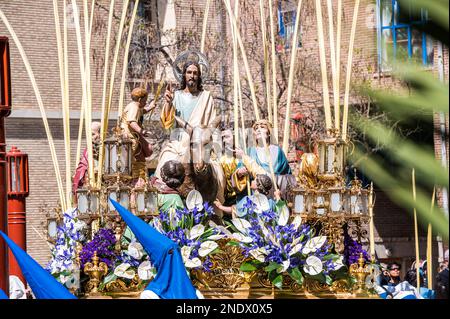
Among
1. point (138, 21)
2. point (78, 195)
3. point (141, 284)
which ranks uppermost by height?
point (138, 21)

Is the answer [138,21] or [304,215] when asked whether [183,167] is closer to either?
[304,215]

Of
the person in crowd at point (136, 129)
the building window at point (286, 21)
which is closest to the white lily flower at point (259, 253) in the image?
the person in crowd at point (136, 129)

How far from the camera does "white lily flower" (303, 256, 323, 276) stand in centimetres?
1029

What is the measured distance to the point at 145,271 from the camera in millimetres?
10117

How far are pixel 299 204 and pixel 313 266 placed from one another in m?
0.86

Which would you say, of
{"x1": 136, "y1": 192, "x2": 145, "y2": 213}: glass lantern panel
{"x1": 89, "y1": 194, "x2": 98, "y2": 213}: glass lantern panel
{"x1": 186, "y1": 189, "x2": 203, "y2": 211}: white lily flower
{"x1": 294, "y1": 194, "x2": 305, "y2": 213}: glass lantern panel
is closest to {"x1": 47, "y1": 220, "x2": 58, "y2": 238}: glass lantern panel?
{"x1": 89, "y1": 194, "x2": 98, "y2": 213}: glass lantern panel

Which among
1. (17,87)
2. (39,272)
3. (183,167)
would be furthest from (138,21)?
(39,272)

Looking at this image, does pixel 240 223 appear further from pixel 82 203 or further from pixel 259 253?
pixel 82 203

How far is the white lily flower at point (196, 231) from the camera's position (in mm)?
10266

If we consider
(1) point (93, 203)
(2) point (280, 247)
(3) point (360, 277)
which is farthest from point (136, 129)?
(3) point (360, 277)

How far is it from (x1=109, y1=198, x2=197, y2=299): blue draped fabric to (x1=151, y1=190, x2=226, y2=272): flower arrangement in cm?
140

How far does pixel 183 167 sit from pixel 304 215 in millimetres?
1257

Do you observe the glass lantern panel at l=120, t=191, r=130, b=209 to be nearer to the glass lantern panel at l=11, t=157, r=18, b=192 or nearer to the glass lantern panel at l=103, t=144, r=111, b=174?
the glass lantern panel at l=103, t=144, r=111, b=174

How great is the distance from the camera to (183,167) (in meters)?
11.0
